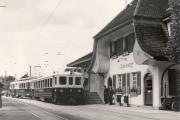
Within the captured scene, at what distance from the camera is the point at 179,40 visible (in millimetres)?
23406

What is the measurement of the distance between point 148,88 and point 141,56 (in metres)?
2.88

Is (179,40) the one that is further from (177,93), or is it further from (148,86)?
(148,86)

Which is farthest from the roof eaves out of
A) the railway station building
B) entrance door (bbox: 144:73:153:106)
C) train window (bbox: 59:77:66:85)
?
train window (bbox: 59:77:66:85)

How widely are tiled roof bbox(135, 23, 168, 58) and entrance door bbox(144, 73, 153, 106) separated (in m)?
2.35

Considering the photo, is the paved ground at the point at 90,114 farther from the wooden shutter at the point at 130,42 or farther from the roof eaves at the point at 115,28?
the wooden shutter at the point at 130,42

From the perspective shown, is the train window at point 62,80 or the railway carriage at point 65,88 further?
the train window at point 62,80

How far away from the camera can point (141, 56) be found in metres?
27.1

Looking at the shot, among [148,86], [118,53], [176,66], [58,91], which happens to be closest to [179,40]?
[176,66]

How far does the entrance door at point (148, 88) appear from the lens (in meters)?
28.4

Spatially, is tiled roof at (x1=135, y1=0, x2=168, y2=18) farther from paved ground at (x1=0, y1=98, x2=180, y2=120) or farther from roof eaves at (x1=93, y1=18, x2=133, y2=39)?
paved ground at (x1=0, y1=98, x2=180, y2=120)

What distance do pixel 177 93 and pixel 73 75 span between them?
12361 mm

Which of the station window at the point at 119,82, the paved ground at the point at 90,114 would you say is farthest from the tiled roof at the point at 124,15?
the paved ground at the point at 90,114

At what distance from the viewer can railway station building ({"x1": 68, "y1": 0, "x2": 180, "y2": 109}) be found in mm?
26781

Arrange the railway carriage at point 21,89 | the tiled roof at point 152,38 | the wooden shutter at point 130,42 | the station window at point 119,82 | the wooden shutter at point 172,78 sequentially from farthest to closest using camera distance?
the railway carriage at point 21,89
the station window at point 119,82
the wooden shutter at point 130,42
the wooden shutter at point 172,78
the tiled roof at point 152,38
